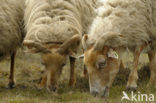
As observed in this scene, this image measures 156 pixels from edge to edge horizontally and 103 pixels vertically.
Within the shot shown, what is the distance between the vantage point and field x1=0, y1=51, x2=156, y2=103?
6.03 m

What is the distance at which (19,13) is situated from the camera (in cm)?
795

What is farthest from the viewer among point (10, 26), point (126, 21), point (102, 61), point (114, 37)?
point (10, 26)

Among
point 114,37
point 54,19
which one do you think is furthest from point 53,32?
point 114,37

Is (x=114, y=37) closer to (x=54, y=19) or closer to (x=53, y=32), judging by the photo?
(x=53, y=32)

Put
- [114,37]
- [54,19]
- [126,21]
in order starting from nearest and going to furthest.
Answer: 1. [114,37]
2. [126,21]
3. [54,19]

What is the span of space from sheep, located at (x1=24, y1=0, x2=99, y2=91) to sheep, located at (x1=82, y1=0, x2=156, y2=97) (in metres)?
0.50

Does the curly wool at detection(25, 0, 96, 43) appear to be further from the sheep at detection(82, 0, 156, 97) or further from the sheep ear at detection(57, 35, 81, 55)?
the sheep at detection(82, 0, 156, 97)

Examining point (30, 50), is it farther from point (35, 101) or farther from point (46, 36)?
point (35, 101)

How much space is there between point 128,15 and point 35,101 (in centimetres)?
269

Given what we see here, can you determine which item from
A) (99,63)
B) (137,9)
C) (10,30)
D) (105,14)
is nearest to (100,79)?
(99,63)

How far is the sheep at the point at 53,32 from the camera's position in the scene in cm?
640

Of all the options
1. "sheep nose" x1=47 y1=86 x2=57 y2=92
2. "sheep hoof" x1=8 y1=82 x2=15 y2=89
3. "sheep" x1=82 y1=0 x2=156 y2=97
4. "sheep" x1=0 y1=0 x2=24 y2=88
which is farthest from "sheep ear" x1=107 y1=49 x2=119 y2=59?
"sheep hoof" x1=8 y1=82 x2=15 y2=89

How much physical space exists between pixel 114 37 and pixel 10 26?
2.69m

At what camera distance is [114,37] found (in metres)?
6.21
